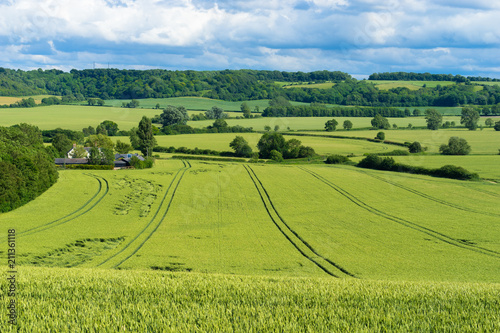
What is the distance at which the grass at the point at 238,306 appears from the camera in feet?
32.9

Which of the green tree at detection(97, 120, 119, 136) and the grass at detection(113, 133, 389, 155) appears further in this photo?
the green tree at detection(97, 120, 119, 136)

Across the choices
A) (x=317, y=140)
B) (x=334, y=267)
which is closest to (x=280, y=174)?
(x=334, y=267)


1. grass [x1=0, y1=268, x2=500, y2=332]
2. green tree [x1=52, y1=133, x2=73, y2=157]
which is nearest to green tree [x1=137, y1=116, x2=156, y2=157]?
green tree [x1=52, y1=133, x2=73, y2=157]

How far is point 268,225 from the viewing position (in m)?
38.8

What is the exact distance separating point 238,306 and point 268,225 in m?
27.7

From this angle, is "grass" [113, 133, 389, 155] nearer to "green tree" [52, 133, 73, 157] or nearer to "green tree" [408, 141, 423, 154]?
"green tree" [408, 141, 423, 154]

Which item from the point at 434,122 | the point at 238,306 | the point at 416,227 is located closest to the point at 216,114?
the point at 434,122

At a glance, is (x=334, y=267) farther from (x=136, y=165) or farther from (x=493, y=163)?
(x=493, y=163)

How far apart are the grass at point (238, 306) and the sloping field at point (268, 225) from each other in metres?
12.3

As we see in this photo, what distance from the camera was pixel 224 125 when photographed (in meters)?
141

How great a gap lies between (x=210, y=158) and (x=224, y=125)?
5255 centimetres

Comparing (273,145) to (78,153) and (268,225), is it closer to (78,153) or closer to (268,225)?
(78,153)

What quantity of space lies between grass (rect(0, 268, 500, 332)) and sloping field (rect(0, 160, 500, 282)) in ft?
40.4

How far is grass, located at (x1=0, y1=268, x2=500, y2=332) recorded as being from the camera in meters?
10.0
